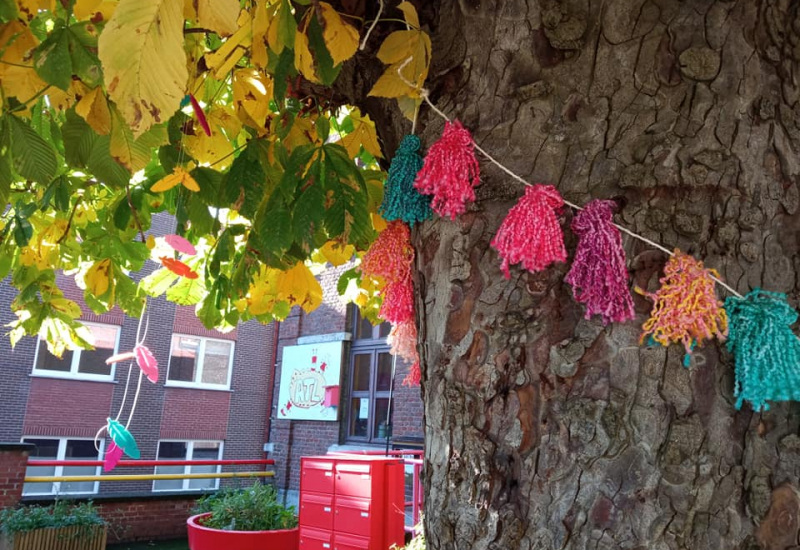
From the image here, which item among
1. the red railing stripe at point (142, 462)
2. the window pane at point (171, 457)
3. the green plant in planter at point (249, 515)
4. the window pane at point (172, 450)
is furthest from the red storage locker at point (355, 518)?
the window pane at point (172, 450)

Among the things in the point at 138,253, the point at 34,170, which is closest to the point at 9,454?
the point at 138,253

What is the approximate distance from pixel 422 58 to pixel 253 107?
77cm

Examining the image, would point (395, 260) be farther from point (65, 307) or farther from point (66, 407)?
point (66, 407)

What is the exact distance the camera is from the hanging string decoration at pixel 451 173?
47.8 inches

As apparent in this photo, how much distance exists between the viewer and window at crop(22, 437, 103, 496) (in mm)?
10938

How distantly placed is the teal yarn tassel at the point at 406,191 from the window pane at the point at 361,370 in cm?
998

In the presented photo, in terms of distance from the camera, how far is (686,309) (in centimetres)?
104

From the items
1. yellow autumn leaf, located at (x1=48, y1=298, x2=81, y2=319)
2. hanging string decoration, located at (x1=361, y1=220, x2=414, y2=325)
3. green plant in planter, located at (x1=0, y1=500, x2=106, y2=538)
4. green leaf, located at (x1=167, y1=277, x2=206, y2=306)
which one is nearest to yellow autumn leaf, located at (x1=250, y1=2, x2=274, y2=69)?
hanging string decoration, located at (x1=361, y1=220, x2=414, y2=325)

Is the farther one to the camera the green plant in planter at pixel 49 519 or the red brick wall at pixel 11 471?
the red brick wall at pixel 11 471

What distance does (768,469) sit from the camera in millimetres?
1054

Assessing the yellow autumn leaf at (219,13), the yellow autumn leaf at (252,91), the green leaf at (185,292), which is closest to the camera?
the yellow autumn leaf at (219,13)

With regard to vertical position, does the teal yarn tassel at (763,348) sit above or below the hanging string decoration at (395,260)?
below

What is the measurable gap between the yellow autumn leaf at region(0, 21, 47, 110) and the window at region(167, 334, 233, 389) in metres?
12.1

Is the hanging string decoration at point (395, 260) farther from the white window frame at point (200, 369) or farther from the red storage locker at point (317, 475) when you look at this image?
the white window frame at point (200, 369)
